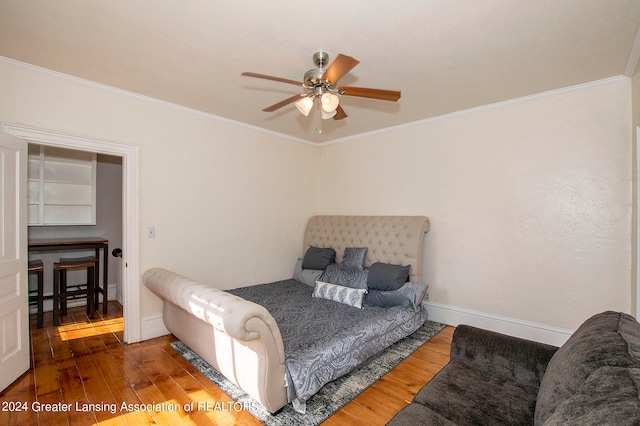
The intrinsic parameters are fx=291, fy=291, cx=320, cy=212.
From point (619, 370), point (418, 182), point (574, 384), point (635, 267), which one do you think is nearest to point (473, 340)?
point (574, 384)

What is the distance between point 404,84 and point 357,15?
1.14 m

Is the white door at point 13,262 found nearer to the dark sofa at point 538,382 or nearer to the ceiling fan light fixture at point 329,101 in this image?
the ceiling fan light fixture at point 329,101

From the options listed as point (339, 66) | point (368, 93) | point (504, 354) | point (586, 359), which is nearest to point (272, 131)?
point (368, 93)

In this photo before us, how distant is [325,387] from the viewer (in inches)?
92.2

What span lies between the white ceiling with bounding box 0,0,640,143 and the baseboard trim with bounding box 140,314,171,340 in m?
2.49

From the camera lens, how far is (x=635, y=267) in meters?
2.54

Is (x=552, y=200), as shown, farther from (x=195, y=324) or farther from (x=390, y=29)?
(x=195, y=324)

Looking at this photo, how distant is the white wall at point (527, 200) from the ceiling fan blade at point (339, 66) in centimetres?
229

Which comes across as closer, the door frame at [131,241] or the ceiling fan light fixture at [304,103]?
the ceiling fan light fixture at [304,103]

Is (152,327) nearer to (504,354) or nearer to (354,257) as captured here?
(354,257)

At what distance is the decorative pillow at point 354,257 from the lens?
3914mm

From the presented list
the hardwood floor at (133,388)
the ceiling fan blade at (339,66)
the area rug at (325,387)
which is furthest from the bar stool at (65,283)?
the ceiling fan blade at (339,66)

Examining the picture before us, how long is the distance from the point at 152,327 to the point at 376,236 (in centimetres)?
295

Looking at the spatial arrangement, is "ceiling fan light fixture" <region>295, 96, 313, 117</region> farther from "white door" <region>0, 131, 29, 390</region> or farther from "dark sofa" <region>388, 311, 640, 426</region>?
"white door" <region>0, 131, 29, 390</region>
